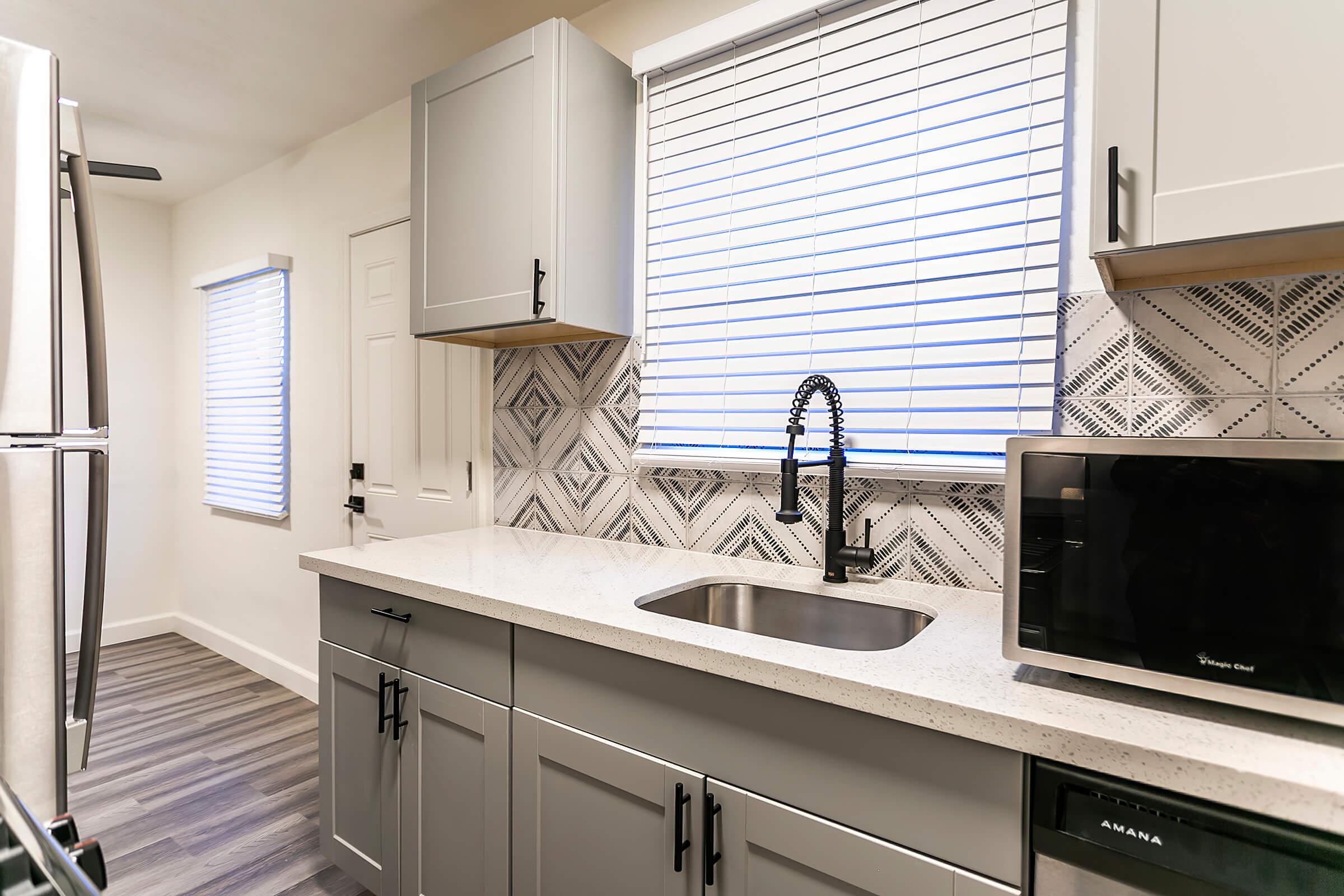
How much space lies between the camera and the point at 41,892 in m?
0.33

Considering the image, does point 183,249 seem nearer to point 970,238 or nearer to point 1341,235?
point 970,238

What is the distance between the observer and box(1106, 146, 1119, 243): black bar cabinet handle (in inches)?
39.1

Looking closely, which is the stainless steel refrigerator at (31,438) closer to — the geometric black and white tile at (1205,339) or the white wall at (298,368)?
the geometric black and white tile at (1205,339)

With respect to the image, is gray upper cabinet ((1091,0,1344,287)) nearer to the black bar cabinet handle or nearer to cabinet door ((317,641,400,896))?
the black bar cabinet handle

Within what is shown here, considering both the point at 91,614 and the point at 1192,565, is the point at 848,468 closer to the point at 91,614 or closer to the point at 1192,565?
the point at 1192,565

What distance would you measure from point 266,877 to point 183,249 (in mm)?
3959

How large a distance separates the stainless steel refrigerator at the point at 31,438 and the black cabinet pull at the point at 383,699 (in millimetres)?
712

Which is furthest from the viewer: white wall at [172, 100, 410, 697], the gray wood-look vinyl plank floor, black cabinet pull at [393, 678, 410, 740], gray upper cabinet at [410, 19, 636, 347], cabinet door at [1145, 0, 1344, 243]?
white wall at [172, 100, 410, 697]

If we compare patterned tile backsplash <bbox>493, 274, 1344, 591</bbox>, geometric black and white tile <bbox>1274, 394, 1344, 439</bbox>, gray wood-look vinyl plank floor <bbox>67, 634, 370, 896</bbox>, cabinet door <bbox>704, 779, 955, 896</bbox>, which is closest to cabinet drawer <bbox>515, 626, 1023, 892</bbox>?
cabinet door <bbox>704, 779, 955, 896</bbox>

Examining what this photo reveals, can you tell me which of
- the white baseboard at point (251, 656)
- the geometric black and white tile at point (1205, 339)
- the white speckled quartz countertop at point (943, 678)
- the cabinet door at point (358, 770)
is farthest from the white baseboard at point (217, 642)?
→ the geometric black and white tile at point (1205, 339)

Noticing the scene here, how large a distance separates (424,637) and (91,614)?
2.10 ft

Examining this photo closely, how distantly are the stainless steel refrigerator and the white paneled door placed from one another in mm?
1589

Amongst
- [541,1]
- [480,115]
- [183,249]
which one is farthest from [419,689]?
[183,249]

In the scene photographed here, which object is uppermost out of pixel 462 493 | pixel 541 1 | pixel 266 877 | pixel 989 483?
pixel 541 1
